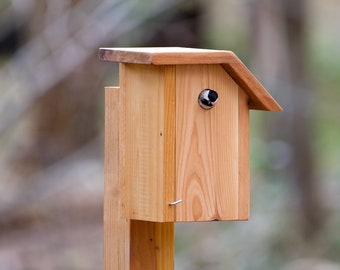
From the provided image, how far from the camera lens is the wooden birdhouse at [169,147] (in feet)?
8.75

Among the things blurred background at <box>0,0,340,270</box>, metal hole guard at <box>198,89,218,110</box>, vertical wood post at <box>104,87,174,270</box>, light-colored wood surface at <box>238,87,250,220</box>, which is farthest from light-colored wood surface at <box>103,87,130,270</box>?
blurred background at <box>0,0,340,270</box>

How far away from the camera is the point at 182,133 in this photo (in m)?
2.70

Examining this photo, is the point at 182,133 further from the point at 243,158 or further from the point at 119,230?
the point at 119,230

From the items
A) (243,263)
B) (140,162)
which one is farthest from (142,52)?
(243,263)

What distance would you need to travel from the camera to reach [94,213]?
8.27m

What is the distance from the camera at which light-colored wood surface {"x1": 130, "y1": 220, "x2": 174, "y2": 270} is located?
9.14ft

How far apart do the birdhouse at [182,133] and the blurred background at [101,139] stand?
13.6ft

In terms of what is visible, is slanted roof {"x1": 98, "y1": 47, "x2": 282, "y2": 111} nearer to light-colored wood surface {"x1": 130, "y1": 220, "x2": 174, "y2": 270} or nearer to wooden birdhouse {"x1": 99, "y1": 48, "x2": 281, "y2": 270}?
wooden birdhouse {"x1": 99, "y1": 48, "x2": 281, "y2": 270}

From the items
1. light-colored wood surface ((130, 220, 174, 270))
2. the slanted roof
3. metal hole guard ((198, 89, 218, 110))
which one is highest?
the slanted roof

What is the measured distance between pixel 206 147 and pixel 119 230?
0.36 metres

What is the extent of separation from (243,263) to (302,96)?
1.89 meters

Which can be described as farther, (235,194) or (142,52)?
(235,194)

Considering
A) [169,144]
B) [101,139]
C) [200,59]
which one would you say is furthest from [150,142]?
[101,139]

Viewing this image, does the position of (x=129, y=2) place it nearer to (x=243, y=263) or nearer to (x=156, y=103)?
(x=243, y=263)
